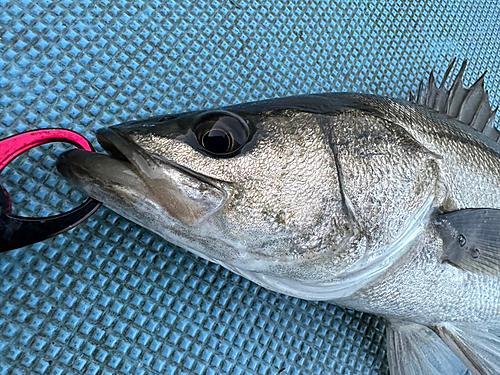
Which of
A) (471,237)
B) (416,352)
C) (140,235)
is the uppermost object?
(471,237)

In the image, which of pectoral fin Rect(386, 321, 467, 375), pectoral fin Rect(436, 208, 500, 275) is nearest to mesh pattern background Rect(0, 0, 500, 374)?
pectoral fin Rect(386, 321, 467, 375)

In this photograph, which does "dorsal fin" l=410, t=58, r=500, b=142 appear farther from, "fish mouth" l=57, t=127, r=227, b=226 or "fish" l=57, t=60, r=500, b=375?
"fish mouth" l=57, t=127, r=227, b=226

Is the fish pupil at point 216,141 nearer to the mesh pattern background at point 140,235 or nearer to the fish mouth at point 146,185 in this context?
the fish mouth at point 146,185

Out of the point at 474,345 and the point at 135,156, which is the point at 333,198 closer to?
the point at 135,156

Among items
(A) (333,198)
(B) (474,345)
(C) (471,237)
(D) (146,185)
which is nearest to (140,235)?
(D) (146,185)

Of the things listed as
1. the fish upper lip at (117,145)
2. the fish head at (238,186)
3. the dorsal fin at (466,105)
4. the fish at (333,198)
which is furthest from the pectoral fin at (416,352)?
the fish upper lip at (117,145)

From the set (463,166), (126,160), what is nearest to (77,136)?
(126,160)
